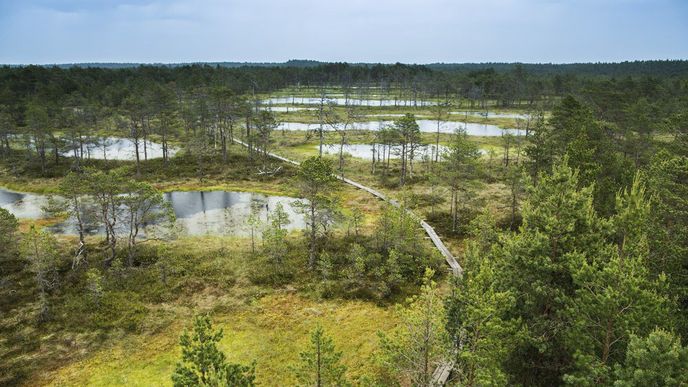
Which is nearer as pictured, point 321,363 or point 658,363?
point 658,363

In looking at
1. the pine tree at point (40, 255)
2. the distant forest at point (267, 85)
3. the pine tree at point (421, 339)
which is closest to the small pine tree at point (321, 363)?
the pine tree at point (421, 339)

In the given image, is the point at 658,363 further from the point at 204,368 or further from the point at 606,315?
the point at 204,368

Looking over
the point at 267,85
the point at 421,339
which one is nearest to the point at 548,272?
the point at 421,339

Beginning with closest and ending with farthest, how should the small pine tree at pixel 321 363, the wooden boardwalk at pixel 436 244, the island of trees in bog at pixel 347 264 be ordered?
the island of trees in bog at pixel 347 264
the small pine tree at pixel 321 363
the wooden boardwalk at pixel 436 244

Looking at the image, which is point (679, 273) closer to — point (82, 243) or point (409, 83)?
point (82, 243)

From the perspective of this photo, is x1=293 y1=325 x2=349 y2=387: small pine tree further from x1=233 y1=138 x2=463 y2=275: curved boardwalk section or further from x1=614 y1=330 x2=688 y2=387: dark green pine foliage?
x1=233 y1=138 x2=463 y2=275: curved boardwalk section

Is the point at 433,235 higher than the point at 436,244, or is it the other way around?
the point at 433,235

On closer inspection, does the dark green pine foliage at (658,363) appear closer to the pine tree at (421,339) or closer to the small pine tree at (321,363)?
the pine tree at (421,339)

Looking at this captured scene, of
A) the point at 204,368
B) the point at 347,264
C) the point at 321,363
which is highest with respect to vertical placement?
the point at 204,368
